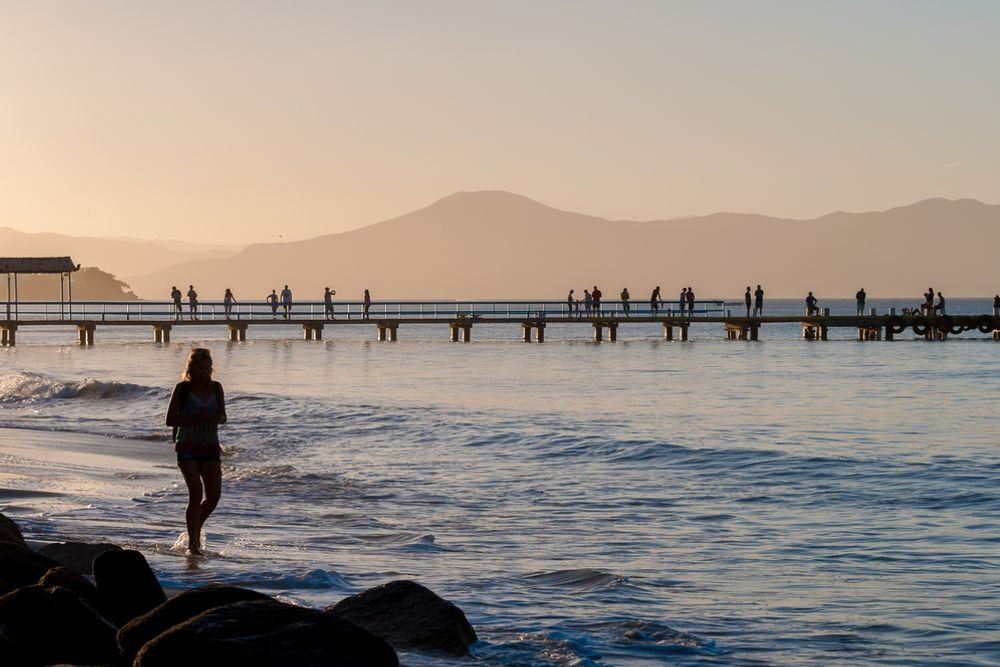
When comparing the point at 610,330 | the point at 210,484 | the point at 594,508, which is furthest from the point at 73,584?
the point at 610,330

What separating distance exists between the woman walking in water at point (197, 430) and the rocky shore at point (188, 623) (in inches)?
Answer: 72.0

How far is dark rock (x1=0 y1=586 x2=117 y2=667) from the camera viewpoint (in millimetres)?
6891

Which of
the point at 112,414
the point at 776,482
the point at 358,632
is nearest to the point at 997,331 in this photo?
the point at 112,414

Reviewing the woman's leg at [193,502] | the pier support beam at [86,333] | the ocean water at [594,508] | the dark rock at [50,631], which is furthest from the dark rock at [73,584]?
the pier support beam at [86,333]

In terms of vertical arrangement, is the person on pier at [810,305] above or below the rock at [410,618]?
above

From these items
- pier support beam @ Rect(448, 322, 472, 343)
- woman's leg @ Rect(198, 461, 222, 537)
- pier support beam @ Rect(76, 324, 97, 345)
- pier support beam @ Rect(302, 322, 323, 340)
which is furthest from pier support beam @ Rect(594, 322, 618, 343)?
woman's leg @ Rect(198, 461, 222, 537)

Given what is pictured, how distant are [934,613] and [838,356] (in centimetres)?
4720

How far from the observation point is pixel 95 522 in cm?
1279

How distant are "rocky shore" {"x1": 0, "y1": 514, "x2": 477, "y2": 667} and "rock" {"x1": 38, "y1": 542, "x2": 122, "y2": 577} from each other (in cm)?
32

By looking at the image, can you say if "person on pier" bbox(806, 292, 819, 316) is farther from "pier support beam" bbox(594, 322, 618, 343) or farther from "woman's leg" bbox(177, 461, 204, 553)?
"woman's leg" bbox(177, 461, 204, 553)

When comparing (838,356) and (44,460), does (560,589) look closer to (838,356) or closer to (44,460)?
(44,460)

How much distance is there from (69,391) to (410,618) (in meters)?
29.4

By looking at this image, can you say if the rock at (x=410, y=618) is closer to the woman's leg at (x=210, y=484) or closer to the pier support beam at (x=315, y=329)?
the woman's leg at (x=210, y=484)

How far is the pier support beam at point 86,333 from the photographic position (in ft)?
225
